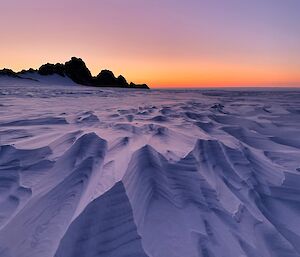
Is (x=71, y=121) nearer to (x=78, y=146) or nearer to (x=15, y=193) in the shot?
(x=78, y=146)

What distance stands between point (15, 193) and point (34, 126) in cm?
170

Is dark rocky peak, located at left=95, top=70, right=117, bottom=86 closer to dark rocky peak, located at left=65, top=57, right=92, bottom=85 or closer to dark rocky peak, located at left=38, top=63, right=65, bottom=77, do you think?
dark rocky peak, located at left=65, top=57, right=92, bottom=85

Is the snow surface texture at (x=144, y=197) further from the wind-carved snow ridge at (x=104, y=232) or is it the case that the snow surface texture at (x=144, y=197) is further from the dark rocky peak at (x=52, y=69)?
the dark rocky peak at (x=52, y=69)

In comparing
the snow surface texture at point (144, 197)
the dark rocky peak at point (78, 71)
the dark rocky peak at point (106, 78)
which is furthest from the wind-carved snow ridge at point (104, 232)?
the dark rocky peak at point (106, 78)

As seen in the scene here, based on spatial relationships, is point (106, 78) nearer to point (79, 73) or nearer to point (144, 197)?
point (79, 73)

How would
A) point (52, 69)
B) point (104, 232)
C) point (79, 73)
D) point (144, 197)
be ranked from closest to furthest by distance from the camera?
1. point (104, 232)
2. point (144, 197)
3. point (52, 69)
4. point (79, 73)

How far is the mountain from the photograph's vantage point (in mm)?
32688

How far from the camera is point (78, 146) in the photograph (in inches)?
97.4

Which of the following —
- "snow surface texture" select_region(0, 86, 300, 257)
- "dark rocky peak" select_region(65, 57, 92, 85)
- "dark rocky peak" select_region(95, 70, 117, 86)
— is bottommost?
"dark rocky peak" select_region(95, 70, 117, 86)

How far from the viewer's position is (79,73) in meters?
36.9

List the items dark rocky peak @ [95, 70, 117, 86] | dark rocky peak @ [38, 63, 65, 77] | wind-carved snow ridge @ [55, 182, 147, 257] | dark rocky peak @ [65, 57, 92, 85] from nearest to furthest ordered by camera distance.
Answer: wind-carved snow ridge @ [55, 182, 147, 257]
dark rocky peak @ [38, 63, 65, 77]
dark rocky peak @ [65, 57, 92, 85]
dark rocky peak @ [95, 70, 117, 86]

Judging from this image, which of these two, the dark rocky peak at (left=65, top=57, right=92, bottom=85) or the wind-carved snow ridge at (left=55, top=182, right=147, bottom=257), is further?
the dark rocky peak at (left=65, top=57, right=92, bottom=85)

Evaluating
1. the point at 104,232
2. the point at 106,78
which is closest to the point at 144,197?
the point at 104,232

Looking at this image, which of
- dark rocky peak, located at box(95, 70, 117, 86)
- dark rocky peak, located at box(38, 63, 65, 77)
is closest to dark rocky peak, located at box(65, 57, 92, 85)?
dark rocky peak, located at box(38, 63, 65, 77)
